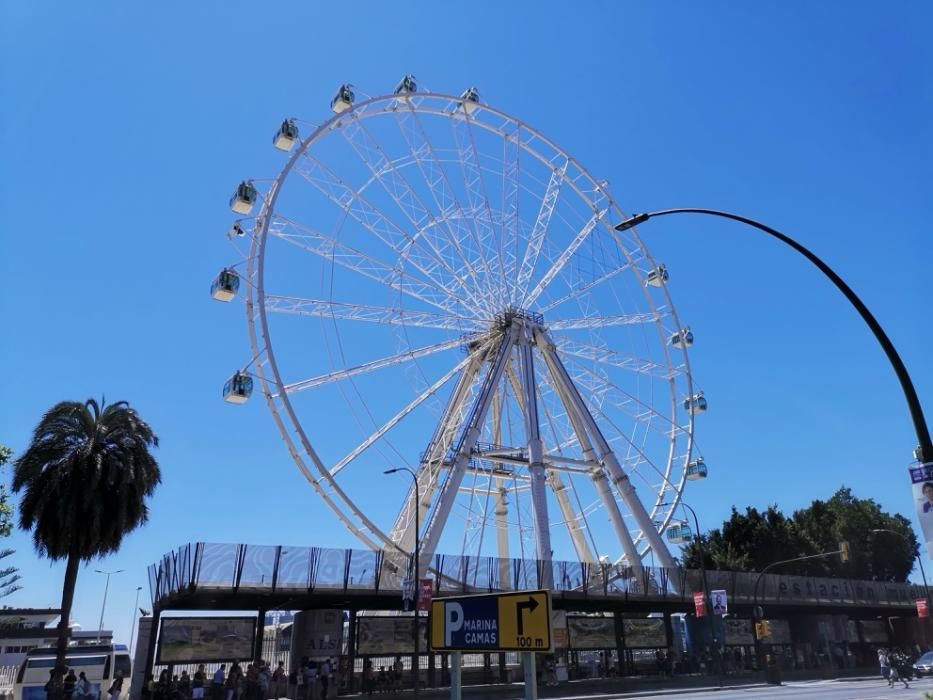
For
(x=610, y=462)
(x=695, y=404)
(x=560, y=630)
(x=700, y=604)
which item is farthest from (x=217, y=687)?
(x=695, y=404)

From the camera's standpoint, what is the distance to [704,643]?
4191 cm

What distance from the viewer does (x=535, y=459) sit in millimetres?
35125

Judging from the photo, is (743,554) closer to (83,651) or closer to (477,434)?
(477,434)

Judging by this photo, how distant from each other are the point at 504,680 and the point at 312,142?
25.7 metres

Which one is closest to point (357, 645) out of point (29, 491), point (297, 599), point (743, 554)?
point (297, 599)

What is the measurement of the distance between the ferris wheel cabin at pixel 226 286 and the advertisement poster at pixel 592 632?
2186cm

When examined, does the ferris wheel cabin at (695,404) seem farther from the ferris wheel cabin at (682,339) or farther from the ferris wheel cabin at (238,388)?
the ferris wheel cabin at (238,388)

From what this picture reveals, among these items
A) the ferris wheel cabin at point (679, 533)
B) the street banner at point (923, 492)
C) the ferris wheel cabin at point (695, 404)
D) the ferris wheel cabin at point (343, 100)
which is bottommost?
the street banner at point (923, 492)

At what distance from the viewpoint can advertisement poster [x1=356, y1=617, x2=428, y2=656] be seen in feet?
102

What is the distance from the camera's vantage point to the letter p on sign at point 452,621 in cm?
916

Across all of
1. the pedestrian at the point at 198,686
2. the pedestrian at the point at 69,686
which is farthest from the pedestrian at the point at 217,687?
the pedestrian at the point at 69,686

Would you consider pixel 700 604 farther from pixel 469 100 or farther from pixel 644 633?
pixel 469 100

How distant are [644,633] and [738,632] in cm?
722

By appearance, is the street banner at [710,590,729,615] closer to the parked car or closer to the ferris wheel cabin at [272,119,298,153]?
the parked car
